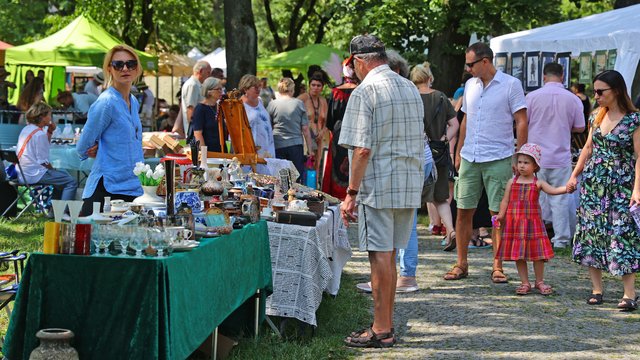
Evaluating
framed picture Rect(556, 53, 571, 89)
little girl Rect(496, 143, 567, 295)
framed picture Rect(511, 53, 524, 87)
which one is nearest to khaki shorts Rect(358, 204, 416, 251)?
little girl Rect(496, 143, 567, 295)

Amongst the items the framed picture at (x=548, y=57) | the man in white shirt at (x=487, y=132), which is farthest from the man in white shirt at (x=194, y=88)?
the man in white shirt at (x=487, y=132)

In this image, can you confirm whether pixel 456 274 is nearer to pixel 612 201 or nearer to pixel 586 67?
pixel 612 201

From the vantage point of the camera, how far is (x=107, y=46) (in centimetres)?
1942

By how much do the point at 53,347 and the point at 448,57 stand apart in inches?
608

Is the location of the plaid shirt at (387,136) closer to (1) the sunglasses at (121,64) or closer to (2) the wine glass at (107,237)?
(1) the sunglasses at (121,64)

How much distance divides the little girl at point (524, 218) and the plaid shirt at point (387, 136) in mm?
2212

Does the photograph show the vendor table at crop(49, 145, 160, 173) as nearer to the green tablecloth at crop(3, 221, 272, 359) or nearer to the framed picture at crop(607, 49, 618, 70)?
the framed picture at crop(607, 49, 618, 70)

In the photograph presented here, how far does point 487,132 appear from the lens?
850 cm

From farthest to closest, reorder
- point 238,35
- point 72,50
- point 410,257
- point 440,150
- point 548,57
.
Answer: point 72,50, point 238,35, point 548,57, point 440,150, point 410,257

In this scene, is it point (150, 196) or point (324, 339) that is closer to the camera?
point (150, 196)

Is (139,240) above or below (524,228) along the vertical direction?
above

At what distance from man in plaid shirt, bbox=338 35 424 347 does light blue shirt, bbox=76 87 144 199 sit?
137 centimetres

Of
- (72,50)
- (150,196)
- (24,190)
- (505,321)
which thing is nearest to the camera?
(150,196)

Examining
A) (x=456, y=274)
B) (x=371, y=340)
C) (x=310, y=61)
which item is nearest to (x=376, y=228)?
(x=371, y=340)
